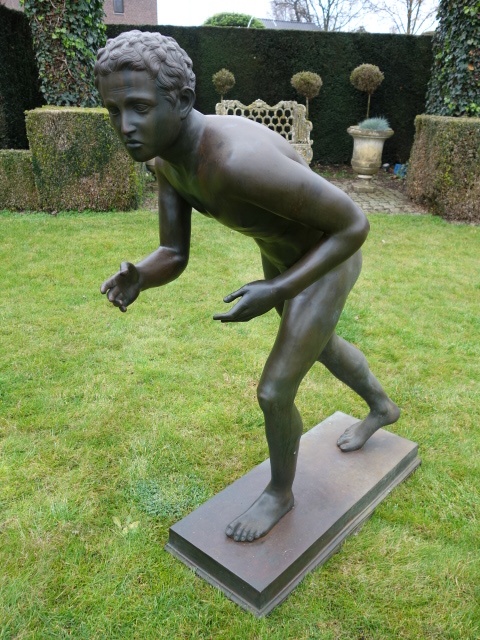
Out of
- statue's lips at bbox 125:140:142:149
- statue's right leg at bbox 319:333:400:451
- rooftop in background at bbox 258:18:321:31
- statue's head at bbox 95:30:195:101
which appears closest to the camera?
statue's head at bbox 95:30:195:101

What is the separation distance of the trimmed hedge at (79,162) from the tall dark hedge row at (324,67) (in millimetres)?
5418

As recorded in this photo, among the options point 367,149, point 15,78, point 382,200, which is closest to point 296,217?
point 382,200

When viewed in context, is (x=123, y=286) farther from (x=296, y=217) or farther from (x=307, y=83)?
(x=307, y=83)

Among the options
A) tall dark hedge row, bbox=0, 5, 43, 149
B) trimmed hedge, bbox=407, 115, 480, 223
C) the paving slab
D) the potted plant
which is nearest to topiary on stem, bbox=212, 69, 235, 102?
the potted plant

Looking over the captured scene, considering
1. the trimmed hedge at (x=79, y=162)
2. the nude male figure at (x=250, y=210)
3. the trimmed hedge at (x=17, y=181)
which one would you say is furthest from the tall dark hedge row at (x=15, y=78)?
the nude male figure at (x=250, y=210)

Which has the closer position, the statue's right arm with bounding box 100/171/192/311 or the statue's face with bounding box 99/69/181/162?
the statue's face with bounding box 99/69/181/162

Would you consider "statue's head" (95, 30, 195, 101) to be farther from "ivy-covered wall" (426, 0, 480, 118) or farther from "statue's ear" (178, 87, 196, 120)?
"ivy-covered wall" (426, 0, 480, 118)

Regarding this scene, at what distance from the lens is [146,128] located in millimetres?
1741

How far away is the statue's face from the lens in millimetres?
1686

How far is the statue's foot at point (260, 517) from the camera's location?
7.78 feet

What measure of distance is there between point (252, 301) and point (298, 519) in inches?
47.3

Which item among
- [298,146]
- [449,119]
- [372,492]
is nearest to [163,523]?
[372,492]

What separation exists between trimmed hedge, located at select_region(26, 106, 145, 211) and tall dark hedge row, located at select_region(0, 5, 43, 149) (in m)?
2.90

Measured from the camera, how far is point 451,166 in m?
8.52
